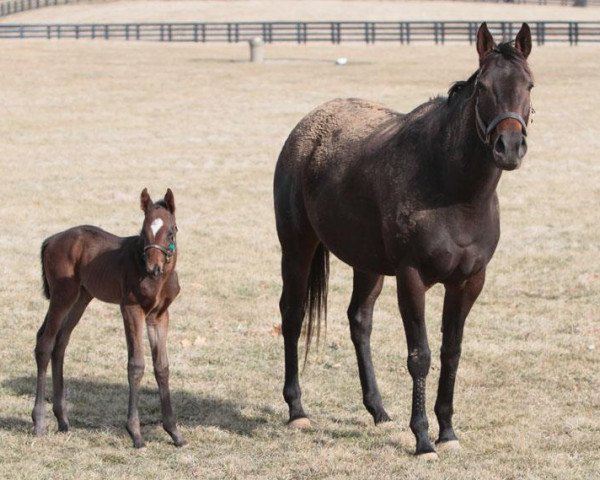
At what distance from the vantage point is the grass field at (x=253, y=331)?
24.8 feet

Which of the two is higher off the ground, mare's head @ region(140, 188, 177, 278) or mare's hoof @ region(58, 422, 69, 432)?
mare's head @ region(140, 188, 177, 278)

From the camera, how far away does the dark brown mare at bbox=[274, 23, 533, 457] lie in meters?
6.88

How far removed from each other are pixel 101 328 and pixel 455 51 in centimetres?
4479

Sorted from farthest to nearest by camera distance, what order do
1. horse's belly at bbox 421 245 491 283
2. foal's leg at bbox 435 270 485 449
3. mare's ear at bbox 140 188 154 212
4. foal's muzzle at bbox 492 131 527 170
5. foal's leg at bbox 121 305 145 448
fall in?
1. foal's leg at bbox 435 270 485 449
2. foal's leg at bbox 121 305 145 448
3. mare's ear at bbox 140 188 154 212
4. horse's belly at bbox 421 245 491 283
5. foal's muzzle at bbox 492 131 527 170

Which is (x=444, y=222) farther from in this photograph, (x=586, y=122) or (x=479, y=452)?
(x=586, y=122)

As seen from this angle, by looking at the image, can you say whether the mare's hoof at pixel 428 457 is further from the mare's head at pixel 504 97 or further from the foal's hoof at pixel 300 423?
the mare's head at pixel 504 97

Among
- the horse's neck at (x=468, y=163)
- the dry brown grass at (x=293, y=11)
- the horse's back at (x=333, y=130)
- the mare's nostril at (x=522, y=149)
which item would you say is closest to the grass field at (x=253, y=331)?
the horse's neck at (x=468, y=163)

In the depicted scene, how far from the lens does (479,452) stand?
25.2 ft

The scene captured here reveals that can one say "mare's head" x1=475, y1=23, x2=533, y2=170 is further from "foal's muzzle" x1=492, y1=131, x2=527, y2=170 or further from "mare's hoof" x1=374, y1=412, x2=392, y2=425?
"mare's hoof" x1=374, y1=412, x2=392, y2=425

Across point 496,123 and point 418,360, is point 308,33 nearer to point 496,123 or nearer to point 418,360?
point 418,360

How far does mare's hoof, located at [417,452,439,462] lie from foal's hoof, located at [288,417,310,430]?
1135 mm

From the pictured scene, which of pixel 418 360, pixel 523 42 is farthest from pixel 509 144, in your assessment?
pixel 418 360

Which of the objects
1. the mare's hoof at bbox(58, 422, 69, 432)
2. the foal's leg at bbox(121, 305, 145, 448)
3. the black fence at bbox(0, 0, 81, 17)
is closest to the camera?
the foal's leg at bbox(121, 305, 145, 448)

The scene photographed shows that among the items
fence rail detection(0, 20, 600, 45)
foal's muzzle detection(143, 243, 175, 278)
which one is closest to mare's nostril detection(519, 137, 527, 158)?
foal's muzzle detection(143, 243, 175, 278)
